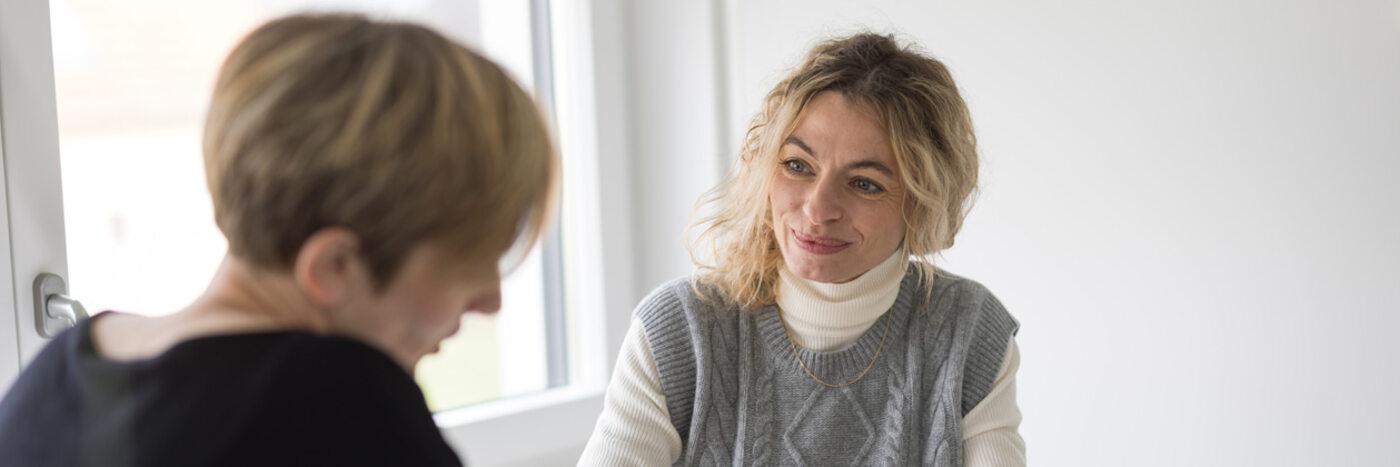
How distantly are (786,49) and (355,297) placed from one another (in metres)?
1.63

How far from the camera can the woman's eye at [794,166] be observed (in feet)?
4.59

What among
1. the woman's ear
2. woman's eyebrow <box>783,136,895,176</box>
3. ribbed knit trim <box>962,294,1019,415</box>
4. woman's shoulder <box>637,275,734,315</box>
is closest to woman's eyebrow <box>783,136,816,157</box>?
woman's eyebrow <box>783,136,895,176</box>

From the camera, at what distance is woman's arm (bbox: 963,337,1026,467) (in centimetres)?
139

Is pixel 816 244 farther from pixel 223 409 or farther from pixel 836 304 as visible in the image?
pixel 223 409

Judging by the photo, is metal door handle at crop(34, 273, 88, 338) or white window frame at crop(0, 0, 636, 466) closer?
metal door handle at crop(34, 273, 88, 338)

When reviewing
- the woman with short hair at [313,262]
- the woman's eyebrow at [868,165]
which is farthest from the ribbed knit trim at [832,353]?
the woman with short hair at [313,262]

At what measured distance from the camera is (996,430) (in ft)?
4.63

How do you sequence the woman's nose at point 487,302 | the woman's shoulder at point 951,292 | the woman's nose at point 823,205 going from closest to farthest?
1. the woman's nose at point 487,302
2. the woman's nose at point 823,205
3. the woman's shoulder at point 951,292

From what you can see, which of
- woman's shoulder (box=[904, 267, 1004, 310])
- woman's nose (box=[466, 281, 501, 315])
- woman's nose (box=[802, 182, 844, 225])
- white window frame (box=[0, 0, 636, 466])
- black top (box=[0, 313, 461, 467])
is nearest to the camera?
black top (box=[0, 313, 461, 467])

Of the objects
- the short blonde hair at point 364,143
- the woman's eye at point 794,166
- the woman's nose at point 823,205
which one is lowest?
the woman's nose at point 823,205

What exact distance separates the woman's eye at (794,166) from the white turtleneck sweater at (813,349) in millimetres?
149

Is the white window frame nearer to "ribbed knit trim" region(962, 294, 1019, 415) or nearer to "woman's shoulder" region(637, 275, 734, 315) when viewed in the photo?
"woman's shoulder" region(637, 275, 734, 315)

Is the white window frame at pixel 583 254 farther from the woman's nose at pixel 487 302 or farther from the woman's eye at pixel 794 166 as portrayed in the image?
the woman's nose at pixel 487 302

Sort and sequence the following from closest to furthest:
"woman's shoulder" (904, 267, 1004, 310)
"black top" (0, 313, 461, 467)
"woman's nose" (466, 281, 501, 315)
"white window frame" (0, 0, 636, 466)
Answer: "black top" (0, 313, 461, 467), "woman's nose" (466, 281, 501, 315), "woman's shoulder" (904, 267, 1004, 310), "white window frame" (0, 0, 636, 466)
